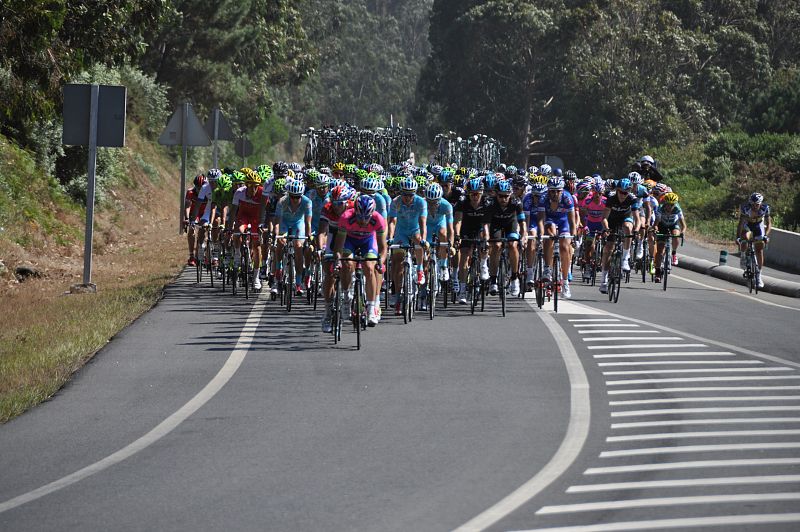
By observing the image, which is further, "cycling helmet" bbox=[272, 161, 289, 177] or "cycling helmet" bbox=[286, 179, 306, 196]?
"cycling helmet" bbox=[272, 161, 289, 177]

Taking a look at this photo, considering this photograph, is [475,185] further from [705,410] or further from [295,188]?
[705,410]

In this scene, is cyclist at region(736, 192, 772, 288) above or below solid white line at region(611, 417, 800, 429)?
above

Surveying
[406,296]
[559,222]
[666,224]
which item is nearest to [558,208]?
[559,222]

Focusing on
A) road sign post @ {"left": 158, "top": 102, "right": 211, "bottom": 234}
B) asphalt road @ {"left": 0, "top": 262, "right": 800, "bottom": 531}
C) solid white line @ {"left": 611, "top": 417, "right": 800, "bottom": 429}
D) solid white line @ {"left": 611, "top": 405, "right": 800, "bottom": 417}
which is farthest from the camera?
road sign post @ {"left": 158, "top": 102, "right": 211, "bottom": 234}

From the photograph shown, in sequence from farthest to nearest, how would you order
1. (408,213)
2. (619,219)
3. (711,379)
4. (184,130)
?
1. (184,130)
2. (619,219)
3. (408,213)
4. (711,379)

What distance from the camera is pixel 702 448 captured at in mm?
10703

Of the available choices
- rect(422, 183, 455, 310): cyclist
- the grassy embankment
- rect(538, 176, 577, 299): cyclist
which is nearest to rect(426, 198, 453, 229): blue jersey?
rect(422, 183, 455, 310): cyclist

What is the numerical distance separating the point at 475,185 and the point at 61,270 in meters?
9.03

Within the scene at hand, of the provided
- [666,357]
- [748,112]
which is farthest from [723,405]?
[748,112]

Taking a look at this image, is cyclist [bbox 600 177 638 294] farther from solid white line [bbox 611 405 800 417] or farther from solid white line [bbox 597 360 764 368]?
solid white line [bbox 611 405 800 417]

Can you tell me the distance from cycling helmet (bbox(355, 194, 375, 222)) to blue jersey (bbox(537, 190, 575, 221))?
18.2ft

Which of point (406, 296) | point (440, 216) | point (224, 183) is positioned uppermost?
point (224, 183)

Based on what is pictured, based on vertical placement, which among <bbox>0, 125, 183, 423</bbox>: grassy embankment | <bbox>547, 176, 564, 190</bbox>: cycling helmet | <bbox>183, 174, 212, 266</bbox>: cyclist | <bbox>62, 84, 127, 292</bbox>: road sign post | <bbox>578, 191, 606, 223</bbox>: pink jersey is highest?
<bbox>62, 84, 127, 292</bbox>: road sign post

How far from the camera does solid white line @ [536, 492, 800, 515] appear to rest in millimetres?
8742
